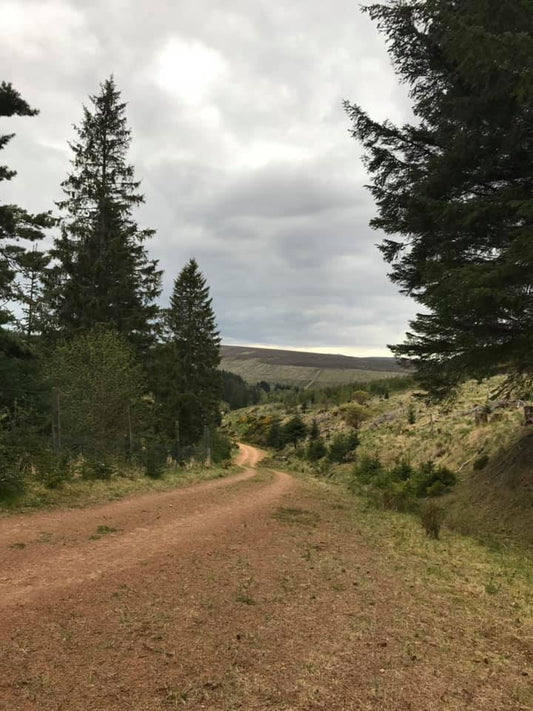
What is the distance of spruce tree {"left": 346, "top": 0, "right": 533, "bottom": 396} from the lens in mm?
7645

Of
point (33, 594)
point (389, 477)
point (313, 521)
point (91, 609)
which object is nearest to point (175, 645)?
point (91, 609)

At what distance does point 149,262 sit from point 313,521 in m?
22.3

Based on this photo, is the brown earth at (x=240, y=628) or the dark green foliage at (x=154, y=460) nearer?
the brown earth at (x=240, y=628)

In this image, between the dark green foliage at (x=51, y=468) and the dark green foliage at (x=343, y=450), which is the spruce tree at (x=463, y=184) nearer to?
the dark green foliage at (x=51, y=468)

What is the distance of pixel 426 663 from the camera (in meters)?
3.83

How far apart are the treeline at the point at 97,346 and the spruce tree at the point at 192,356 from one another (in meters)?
0.10

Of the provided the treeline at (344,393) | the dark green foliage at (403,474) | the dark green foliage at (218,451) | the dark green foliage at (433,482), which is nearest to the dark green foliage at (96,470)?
the dark green foliage at (433,482)

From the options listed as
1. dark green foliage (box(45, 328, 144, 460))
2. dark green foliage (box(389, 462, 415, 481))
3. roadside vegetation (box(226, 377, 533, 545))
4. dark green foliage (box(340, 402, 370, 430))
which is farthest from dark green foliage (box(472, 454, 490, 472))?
dark green foliage (box(340, 402, 370, 430))

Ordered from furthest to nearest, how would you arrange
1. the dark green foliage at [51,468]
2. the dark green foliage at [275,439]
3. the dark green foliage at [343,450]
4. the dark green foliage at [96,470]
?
the dark green foliage at [275,439], the dark green foliage at [343,450], the dark green foliage at [96,470], the dark green foliage at [51,468]

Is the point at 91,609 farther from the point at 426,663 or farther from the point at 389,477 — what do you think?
the point at 389,477

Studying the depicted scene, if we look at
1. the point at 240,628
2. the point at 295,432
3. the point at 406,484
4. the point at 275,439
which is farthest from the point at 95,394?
the point at 275,439

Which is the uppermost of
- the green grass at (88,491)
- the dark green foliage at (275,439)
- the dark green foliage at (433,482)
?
the green grass at (88,491)

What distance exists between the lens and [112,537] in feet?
24.1

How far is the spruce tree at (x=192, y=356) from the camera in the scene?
109 ft
